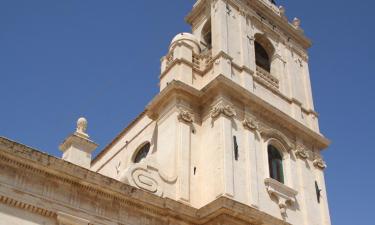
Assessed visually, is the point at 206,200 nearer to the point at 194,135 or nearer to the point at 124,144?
the point at 194,135

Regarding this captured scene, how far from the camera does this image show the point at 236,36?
22375 mm

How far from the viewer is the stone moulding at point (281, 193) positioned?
18.8 meters

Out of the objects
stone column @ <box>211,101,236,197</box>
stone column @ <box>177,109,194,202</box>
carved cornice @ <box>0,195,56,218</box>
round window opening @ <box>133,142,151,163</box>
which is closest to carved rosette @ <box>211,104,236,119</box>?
stone column @ <box>211,101,236,197</box>

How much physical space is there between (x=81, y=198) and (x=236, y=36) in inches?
412

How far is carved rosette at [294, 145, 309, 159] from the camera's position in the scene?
68.7 feet

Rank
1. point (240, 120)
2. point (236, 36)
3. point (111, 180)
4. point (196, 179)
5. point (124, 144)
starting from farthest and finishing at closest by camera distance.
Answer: point (124, 144) → point (236, 36) → point (240, 120) → point (196, 179) → point (111, 180)

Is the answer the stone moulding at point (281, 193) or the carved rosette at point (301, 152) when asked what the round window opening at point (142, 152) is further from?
the carved rosette at point (301, 152)

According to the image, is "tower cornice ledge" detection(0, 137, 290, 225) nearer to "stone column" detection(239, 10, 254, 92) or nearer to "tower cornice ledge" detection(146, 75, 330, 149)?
"tower cornice ledge" detection(146, 75, 330, 149)

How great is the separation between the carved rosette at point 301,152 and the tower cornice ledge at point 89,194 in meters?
4.28

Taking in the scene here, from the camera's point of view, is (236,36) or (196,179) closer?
(196,179)

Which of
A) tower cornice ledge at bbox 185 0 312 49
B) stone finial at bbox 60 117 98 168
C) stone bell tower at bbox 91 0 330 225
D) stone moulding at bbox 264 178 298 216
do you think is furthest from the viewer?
tower cornice ledge at bbox 185 0 312 49

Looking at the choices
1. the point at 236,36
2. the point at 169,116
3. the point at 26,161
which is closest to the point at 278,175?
the point at 169,116

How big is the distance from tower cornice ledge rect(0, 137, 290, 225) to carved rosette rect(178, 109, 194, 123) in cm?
350

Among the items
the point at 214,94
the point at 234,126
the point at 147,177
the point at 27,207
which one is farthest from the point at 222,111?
the point at 27,207
